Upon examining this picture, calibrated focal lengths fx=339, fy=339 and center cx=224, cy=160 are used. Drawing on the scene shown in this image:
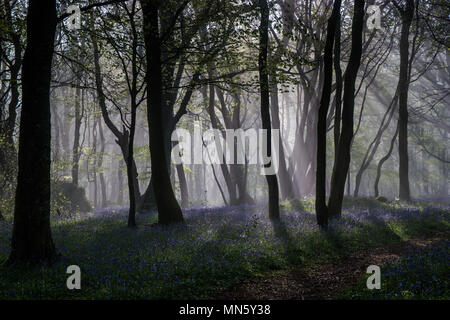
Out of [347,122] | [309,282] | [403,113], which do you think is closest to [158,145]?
[347,122]

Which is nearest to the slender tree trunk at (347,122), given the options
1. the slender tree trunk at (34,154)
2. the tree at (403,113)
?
the tree at (403,113)

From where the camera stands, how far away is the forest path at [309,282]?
6.92 metres

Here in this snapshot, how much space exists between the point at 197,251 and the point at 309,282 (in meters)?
3.00

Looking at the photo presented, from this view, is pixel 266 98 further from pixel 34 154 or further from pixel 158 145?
pixel 34 154

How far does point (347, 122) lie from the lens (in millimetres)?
13875

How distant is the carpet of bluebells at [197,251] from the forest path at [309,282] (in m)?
0.35

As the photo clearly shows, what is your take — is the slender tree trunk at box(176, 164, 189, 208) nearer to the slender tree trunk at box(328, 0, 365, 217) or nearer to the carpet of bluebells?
→ the carpet of bluebells

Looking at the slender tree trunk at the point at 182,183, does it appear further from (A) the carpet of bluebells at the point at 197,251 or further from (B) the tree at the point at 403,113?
(B) the tree at the point at 403,113

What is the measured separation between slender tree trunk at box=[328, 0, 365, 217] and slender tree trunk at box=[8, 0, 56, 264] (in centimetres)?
1062

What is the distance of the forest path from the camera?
6.92 meters

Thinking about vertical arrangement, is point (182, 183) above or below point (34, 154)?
below

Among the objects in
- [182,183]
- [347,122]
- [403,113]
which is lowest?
[182,183]
